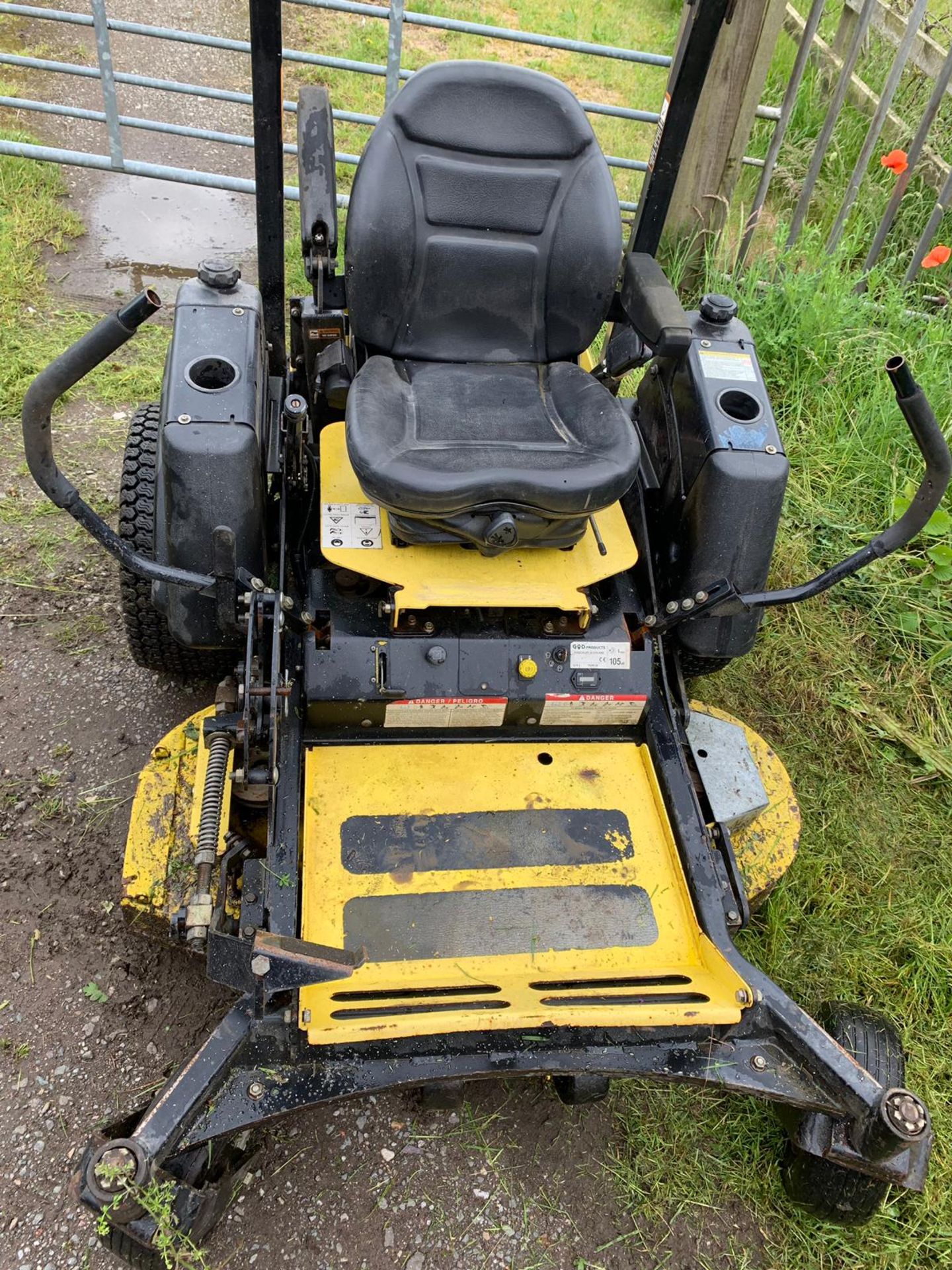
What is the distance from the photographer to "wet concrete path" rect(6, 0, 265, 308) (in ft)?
14.7

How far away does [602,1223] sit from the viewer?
81.4 inches

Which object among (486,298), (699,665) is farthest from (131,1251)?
(486,298)

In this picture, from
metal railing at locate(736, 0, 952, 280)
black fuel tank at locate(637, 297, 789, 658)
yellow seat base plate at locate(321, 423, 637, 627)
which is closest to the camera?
yellow seat base plate at locate(321, 423, 637, 627)

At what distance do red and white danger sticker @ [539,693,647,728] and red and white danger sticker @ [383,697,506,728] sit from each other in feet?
0.39

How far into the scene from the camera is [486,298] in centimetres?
259

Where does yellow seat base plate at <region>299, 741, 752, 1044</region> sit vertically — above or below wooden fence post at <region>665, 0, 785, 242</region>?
below

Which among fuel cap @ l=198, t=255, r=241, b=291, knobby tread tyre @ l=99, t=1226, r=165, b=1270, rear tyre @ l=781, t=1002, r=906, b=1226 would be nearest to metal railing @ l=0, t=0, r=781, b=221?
fuel cap @ l=198, t=255, r=241, b=291

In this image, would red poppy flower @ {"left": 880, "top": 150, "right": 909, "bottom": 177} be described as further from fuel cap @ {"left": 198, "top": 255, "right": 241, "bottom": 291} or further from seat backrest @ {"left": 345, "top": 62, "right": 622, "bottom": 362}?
fuel cap @ {"left": 198, "top": 255, "right": 241, "bottom": 291}

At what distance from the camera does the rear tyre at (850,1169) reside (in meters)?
1.96

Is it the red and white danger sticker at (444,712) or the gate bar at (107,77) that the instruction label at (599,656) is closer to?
the red and white danger sticker at (444,712)

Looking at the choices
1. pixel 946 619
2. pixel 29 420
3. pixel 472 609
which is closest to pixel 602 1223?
pixel 472 609

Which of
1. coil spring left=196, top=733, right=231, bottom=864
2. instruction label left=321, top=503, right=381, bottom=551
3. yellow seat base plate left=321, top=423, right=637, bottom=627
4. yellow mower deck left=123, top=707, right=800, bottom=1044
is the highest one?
instruction label left=321, top=503, right=381, bottom=551

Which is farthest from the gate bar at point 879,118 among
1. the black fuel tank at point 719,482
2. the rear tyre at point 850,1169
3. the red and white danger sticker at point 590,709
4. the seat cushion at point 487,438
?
the rear tyre at point 850,1169

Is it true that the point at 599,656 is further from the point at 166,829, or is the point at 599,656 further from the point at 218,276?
the point at 218,276
